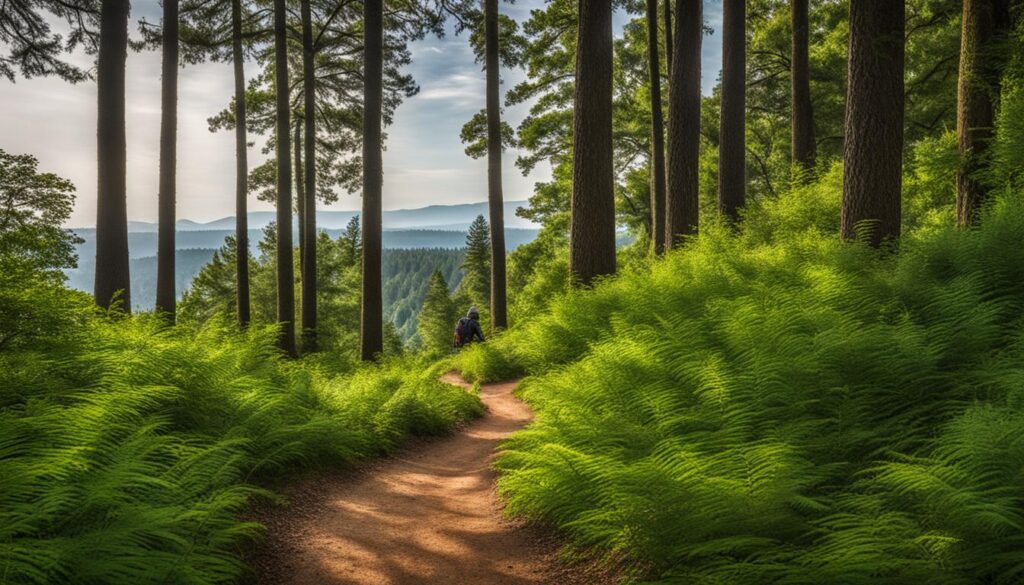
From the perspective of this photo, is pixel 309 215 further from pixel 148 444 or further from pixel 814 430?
pixel 814 430

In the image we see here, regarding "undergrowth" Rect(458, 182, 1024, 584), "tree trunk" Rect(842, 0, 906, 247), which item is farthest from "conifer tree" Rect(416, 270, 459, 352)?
"undergrowth" Rect(458, 182, 1024, 584)

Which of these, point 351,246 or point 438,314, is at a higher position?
point 351,246

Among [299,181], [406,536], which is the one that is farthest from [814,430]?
[299,181]

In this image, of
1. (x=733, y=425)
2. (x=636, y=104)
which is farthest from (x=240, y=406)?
(x=636, y=104)

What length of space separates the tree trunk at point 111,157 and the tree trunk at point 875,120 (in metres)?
12.7

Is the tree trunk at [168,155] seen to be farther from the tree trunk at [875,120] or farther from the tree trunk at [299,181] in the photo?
the tree trunk at [875,120]

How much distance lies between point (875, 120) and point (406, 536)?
827 centimetres

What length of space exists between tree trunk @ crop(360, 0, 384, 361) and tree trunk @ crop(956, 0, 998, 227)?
36.8 feet

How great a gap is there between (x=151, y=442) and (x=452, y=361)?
1181cm

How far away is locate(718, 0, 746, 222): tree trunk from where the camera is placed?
1429 cm

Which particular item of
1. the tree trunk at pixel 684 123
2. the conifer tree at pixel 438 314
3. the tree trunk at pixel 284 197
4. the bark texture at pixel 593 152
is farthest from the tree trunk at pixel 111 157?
the conifer tree at pixel 438 314

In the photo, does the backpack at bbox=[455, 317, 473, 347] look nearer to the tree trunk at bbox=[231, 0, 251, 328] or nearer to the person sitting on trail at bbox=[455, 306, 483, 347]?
the person sitting on trail at bbox=[455, 306, 483, 347]

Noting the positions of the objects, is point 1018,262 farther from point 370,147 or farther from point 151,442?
point 370,147

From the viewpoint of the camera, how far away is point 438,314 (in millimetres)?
64625
